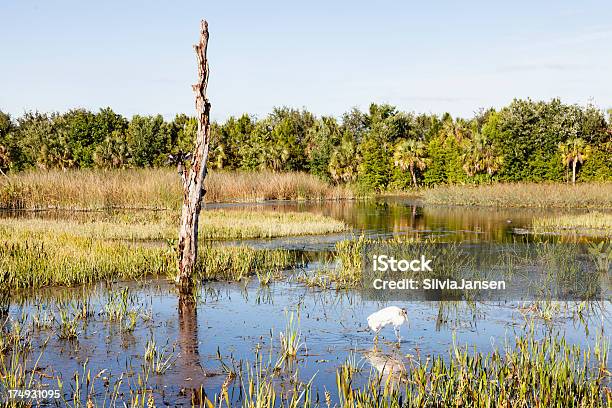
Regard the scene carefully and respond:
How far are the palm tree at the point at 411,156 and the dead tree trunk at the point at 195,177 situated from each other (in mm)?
58028

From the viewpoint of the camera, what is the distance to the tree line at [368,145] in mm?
65750

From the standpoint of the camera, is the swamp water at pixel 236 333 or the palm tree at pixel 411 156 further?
the palm tree at pixel 411 156

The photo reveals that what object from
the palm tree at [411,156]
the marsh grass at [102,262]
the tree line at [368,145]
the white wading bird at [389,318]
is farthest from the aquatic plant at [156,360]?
the palm tree at [411,156]

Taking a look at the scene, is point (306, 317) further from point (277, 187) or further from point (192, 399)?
point (277, 187)

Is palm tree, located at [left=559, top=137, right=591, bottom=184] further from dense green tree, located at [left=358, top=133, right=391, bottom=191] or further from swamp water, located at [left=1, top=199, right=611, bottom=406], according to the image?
swamp water, located at [left=1, top=199, right=611, bottom=406]

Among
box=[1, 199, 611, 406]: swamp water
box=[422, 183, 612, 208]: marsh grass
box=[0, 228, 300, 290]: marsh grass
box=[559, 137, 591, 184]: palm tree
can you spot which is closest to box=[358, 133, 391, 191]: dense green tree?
box=[559, 137, 591, 184]: palm tree

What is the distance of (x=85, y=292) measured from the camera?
12.6 m

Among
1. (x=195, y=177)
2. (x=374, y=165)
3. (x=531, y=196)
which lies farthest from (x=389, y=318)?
(x=374, y=165)

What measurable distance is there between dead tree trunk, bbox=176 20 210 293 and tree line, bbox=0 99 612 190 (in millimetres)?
45820

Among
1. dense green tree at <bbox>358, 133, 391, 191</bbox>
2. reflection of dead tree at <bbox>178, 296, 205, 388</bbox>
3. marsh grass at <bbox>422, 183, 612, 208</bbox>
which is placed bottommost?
reflection of dead tree at <bbox>178, 296, 205, 388</bbox>

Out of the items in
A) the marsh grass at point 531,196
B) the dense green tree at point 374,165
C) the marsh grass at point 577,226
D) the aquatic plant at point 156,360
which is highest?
the dense green tree at point 374,165

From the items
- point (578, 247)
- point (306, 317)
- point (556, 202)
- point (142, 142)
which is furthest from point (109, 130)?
point (306, 317)

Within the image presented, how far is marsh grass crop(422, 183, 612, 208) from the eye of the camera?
43.3m

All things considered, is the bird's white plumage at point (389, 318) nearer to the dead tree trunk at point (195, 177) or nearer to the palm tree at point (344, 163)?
the dead tree trunk at point (195, 177)
